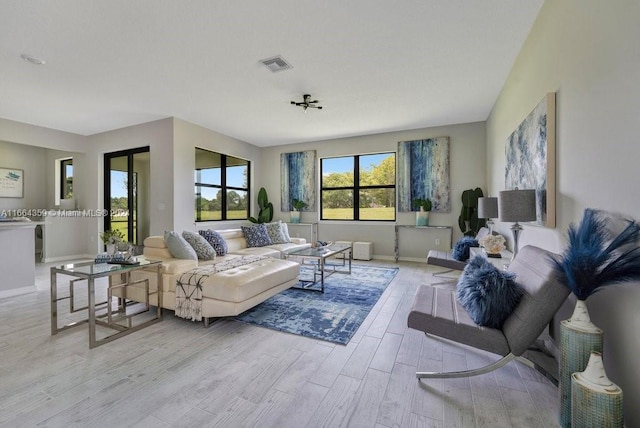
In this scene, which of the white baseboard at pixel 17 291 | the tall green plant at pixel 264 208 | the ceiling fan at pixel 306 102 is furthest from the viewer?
the tall green plant at pixel 264 208

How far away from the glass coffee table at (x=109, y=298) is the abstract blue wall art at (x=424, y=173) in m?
4.71

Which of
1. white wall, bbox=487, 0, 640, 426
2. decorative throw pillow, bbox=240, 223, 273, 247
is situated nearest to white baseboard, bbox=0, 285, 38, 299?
decorative throw pillow, bbox=240, 223, 273, 247

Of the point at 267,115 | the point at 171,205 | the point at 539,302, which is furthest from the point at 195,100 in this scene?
the point at 539,302

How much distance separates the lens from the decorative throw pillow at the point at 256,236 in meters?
4.84

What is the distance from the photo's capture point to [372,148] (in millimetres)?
6184

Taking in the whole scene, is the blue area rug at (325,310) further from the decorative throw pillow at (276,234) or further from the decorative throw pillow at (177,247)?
the decorative throw pillow at (276,234)

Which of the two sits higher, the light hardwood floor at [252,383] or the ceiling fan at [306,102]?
the ceiling fan at [306,102]

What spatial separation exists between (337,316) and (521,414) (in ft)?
5.28

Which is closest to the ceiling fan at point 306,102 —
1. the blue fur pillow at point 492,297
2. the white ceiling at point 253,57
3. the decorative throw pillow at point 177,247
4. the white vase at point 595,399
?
the white ceiling at point 253,57

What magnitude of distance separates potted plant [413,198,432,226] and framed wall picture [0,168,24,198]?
880cm

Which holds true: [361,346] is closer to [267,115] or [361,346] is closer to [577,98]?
[577,98]

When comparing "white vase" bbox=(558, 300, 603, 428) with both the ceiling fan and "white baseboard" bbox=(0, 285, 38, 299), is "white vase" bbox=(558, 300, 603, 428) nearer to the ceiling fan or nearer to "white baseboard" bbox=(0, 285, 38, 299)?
the ceiling fan

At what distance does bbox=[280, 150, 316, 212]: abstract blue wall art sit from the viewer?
6758mm

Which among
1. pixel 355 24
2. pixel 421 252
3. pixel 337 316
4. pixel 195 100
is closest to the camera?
pixel 355 24
